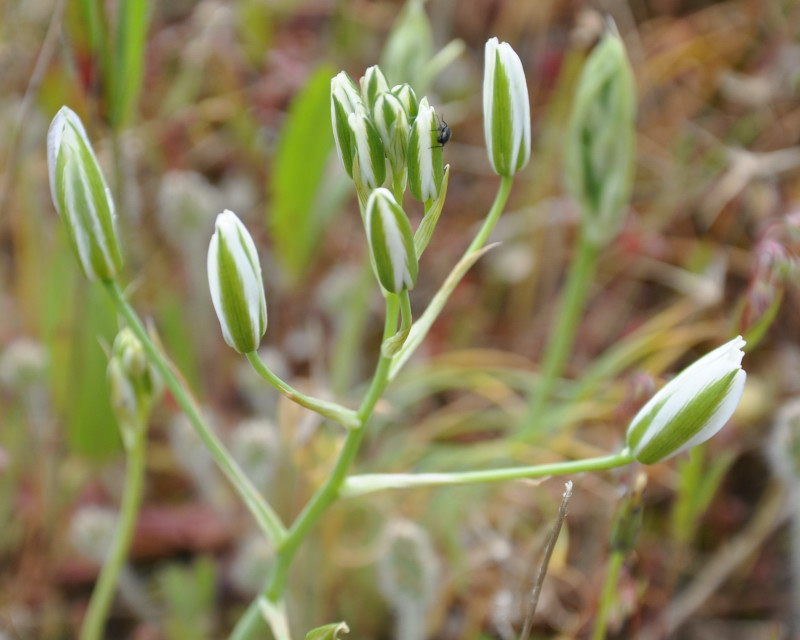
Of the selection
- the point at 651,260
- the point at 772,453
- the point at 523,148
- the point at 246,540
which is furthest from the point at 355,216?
the point at 523,148

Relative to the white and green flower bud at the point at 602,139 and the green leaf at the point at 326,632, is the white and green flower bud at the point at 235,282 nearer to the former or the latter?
the green leaf at the point at 326,632

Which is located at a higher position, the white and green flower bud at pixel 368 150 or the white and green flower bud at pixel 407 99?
the white and green flower bud at pixel 407 99

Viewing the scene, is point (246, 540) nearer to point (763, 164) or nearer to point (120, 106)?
point (120, 106)

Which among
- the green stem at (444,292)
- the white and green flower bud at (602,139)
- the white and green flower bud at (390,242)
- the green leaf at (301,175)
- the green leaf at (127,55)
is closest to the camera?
the white and green flower bud at (390,242)

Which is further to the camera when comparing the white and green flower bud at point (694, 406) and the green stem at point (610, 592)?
the green stem at point (610, 592)

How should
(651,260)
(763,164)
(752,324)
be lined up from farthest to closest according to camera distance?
(651,260), (763,164), (752,324)

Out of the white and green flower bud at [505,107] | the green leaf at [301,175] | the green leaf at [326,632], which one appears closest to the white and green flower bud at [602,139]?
the green leaf at [301,175]

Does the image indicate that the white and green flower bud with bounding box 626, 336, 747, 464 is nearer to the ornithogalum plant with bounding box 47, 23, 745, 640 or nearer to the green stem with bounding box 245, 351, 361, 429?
the ornithogalum plant with bounding box 47, 23, 745, 640

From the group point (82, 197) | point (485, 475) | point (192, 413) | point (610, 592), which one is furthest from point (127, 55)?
point (610, 592)
